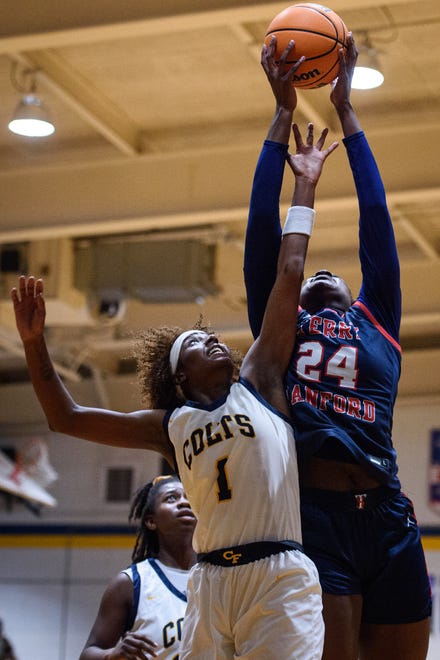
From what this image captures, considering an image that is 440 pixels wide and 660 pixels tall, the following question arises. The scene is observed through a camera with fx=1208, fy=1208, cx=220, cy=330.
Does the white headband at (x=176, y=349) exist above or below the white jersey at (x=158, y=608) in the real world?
above

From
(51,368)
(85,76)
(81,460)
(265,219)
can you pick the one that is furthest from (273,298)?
(81,460)

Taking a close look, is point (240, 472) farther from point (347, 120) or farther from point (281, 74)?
point (281, 74)

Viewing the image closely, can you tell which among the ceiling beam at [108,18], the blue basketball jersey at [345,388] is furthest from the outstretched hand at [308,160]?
the ceiling beam at [108,18]

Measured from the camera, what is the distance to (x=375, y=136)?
1016cm

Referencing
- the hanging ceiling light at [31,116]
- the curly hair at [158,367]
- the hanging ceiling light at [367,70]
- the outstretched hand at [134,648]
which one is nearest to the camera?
the curly hair at [158,367]

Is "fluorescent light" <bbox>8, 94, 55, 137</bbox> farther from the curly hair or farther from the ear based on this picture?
the curly hair

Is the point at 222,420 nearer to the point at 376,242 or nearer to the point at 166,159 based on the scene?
the point at 376,242

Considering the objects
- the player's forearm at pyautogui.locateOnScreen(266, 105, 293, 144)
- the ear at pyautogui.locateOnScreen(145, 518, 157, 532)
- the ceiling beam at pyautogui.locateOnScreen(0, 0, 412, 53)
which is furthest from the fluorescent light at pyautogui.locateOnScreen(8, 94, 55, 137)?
the player's forearm at pyautogui.locateOnScreen(266, 105, 293, 144)

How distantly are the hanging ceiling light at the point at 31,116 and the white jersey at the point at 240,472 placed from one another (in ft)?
18.2

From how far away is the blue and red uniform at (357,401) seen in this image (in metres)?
4.09

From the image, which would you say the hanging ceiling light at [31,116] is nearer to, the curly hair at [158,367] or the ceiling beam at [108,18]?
the ceiling beam at [108,18]

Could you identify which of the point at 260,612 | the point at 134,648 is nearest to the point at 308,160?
the point at 260,612

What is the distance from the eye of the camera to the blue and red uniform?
4094 millimetres

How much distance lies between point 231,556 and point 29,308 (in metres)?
1.19
